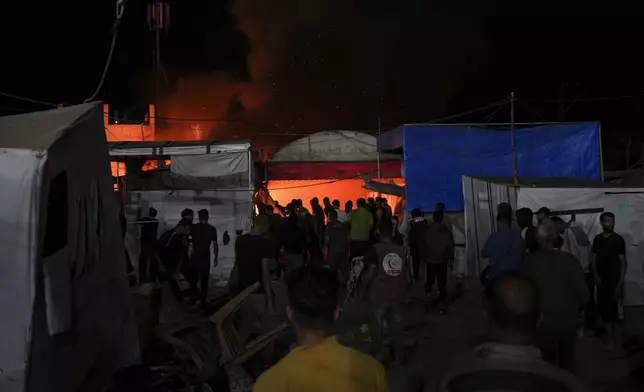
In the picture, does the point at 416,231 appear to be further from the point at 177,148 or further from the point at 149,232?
the point at 177,148

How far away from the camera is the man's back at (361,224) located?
11.9 m

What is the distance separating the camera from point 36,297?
405 centimetres

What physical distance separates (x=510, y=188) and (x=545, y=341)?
680 centimetres

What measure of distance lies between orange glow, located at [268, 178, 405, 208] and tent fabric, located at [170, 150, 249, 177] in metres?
6.63

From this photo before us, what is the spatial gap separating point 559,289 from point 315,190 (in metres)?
17.6

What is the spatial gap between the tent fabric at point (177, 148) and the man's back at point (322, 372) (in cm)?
1182

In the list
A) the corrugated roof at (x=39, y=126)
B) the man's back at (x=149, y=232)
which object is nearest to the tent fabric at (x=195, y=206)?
the man's back at (x=149, y=232)

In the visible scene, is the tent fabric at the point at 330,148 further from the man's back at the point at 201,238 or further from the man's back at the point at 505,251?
the man's back at the point at 505,251

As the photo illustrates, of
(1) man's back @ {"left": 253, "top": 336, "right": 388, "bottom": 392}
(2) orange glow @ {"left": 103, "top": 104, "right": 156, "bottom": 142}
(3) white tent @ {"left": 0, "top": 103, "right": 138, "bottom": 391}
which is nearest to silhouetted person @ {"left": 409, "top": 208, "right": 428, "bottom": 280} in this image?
(3) white tent @ {"left": 0, "top": 103, "right": 138, "bottom": 391}

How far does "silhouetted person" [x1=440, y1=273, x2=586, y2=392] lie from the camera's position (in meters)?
2.26

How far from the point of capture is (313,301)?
2410 mm

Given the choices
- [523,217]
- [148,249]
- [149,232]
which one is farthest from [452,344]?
[149,232]

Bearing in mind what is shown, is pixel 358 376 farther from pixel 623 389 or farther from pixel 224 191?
pixel 224 191

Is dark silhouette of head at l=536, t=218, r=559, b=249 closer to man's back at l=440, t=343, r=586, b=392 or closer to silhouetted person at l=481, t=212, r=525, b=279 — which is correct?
silhouetted person at l=481, t=212, r=525, b=279
